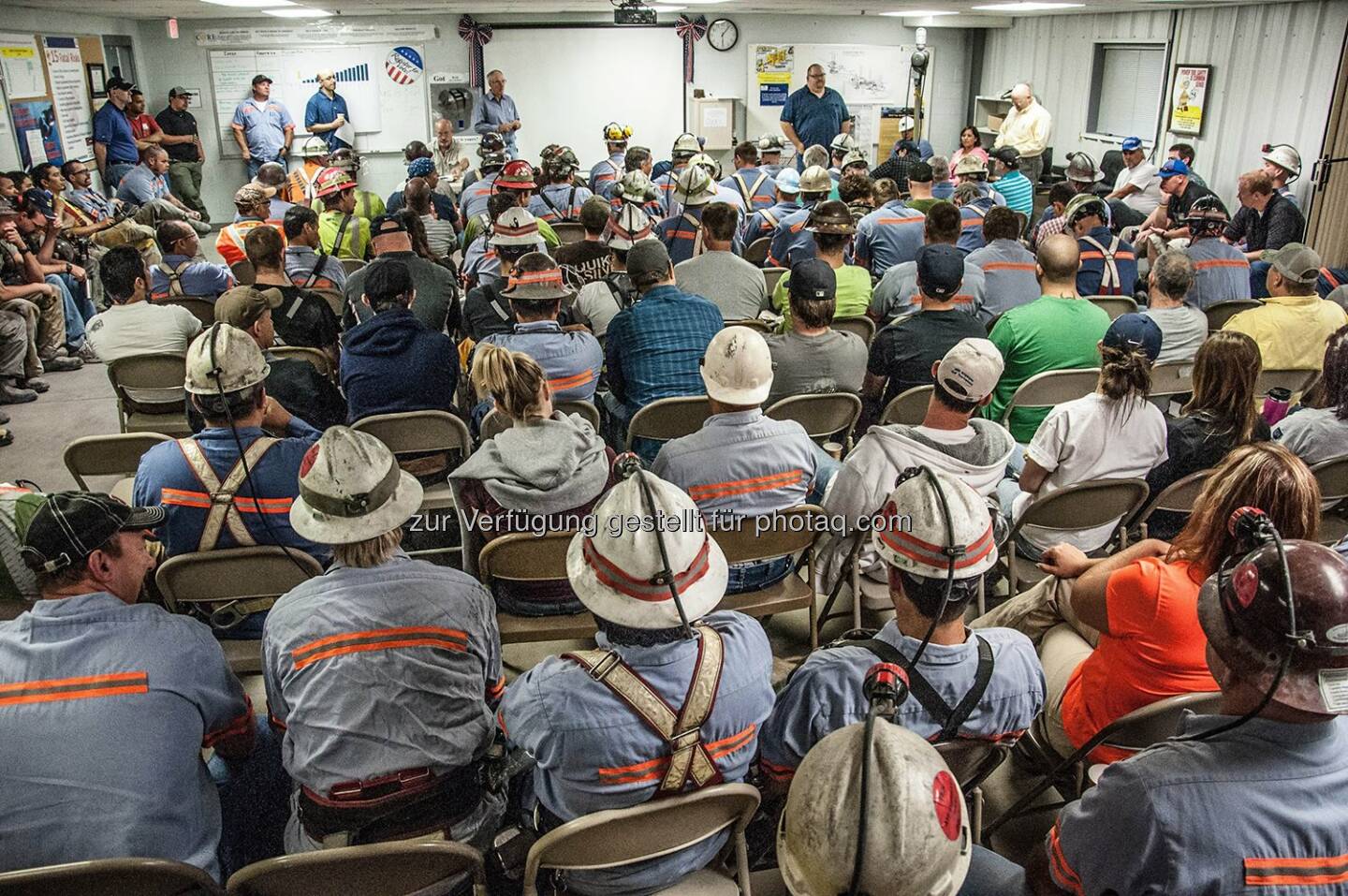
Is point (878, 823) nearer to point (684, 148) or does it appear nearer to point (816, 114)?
point (684, 148)

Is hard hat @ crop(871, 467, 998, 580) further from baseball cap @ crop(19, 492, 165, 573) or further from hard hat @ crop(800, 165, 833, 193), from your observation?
hard hat @ crop(800, 165, 833, 193)

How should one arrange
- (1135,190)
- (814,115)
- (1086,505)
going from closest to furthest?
1. (1086,505)
2. (1135,190)
3. (814,115)

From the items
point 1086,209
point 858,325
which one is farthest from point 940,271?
point 1086,209

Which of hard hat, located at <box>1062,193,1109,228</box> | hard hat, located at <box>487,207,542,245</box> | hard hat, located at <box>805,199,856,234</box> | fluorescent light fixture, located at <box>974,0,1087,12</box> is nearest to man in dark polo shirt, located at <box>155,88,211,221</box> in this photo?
hard hat, located at <box>487,207,542,245</box>

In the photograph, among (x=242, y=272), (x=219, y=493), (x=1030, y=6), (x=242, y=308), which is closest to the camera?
(x=219, y=493)

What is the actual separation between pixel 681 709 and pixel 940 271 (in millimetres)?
2906

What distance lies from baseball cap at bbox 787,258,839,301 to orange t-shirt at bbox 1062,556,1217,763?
6.65 ft

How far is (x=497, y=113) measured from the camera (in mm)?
12141

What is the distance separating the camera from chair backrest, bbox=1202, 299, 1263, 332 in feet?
17.1

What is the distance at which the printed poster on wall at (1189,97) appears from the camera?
9.98 meters

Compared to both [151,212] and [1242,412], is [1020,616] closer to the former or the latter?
[1242,412]

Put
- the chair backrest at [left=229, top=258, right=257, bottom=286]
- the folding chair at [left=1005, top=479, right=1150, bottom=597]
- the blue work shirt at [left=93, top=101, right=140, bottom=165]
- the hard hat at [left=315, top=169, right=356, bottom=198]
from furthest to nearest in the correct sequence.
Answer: the blue work shirt at [left=93, top=101, right=140, bottom=165]
the hard hat at [left=315, top=169, right=356, bottom=198]
the chair backrest at [left=229, top=258, right=257, bottom=286]
the folding chair at [left=1005, top=479, right=1150, bottom=597]

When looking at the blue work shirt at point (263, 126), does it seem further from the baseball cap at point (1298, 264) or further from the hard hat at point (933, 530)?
the hard hat at point (933, 530)

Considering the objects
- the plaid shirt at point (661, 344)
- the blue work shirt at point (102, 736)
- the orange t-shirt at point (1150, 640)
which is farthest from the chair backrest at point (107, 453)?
the orange t-shirt at point (1150, 640)
